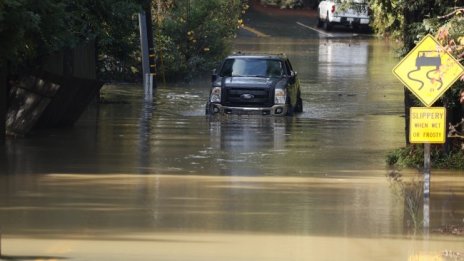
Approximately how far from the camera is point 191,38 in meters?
37.5

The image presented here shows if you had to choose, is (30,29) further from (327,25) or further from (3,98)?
(327,25)

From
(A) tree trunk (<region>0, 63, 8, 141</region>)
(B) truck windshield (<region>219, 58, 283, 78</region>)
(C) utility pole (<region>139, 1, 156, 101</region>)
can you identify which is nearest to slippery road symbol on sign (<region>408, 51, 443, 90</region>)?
(A) tree trunk (<region>0, 63, 8, 141</region>)

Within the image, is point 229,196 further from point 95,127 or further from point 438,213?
point 95,127

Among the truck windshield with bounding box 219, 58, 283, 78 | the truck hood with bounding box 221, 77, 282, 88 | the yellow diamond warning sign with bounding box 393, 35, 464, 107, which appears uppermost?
the yellow diamond warning sign with bounding box 393, 35, 464, 107

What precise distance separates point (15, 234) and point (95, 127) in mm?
12256

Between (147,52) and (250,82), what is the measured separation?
6.45m

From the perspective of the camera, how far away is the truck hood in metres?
26.8

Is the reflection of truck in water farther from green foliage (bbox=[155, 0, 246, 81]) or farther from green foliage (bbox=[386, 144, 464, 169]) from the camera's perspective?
green foliage (bbox=[155, 0, 246, 81])

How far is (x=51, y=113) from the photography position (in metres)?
22.3

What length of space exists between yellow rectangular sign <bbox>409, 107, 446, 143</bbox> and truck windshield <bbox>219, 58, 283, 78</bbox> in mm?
15068

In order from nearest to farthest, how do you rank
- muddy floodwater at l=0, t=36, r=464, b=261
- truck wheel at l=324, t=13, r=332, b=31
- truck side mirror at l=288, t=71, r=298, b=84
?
muddy floodwater at l=0, t=36, r=464, b=261, truck side mirror at l=288, t=71, r=298, b=84, truck wheel at l=324, t=13, r=332, b=31

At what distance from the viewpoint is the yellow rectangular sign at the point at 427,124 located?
41.2 ft

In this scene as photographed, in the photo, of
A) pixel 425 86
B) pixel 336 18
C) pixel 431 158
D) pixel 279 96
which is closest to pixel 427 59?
pixel 425 86

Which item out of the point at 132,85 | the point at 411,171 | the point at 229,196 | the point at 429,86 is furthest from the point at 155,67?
the point at 429,86
